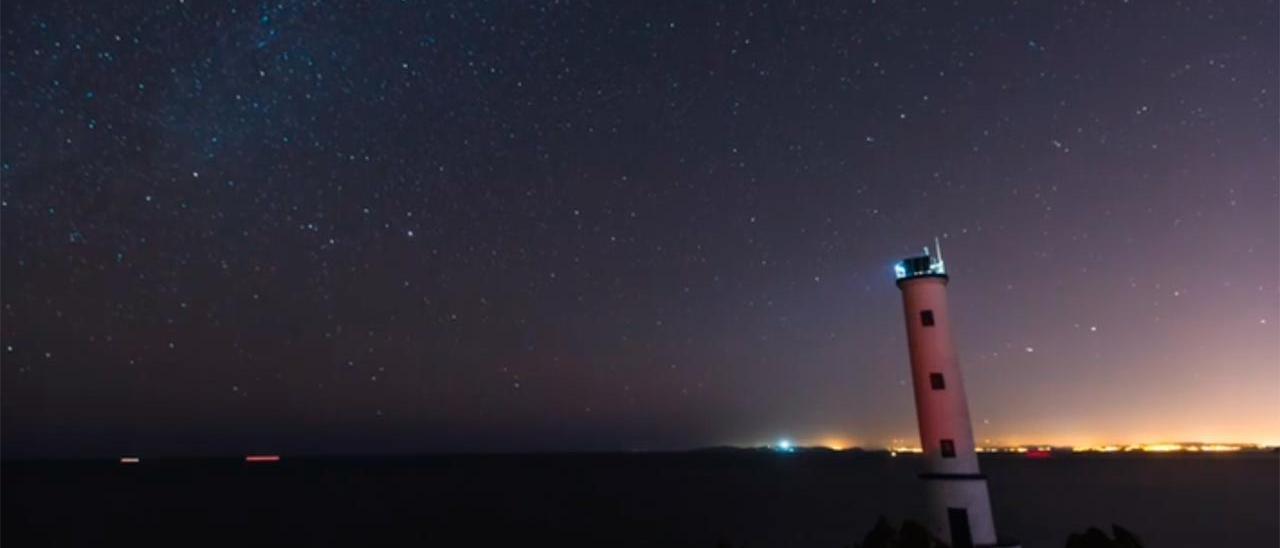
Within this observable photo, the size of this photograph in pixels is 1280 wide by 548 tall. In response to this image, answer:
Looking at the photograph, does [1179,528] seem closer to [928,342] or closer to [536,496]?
[928,342]

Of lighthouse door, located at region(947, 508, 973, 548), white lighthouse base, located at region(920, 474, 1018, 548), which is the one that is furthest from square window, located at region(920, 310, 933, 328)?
lighthouse door, located at region(947, 508, 973, 548)

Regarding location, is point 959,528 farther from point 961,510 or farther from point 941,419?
point 941,419

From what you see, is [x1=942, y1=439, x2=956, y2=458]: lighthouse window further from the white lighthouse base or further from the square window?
the square window

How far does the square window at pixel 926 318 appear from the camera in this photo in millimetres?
26250

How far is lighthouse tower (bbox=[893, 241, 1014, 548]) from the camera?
24.7 meters

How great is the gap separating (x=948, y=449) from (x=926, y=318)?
418cm

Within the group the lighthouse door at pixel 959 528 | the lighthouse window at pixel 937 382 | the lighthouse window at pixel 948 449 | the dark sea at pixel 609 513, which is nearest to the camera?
the lighthouse door at pixel 959 528

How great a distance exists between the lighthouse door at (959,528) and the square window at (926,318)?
18.9 ft

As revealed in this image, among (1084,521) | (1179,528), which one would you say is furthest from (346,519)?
(1179,528)

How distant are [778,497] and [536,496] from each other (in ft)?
101

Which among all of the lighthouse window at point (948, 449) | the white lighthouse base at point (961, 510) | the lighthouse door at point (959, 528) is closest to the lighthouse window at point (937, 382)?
the lighthouse window at point (948, 449)

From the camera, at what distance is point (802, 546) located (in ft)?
186

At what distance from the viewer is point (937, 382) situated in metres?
25.5

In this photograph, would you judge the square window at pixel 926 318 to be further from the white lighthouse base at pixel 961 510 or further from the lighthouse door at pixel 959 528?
the lighthouse door at pixel 959 528
